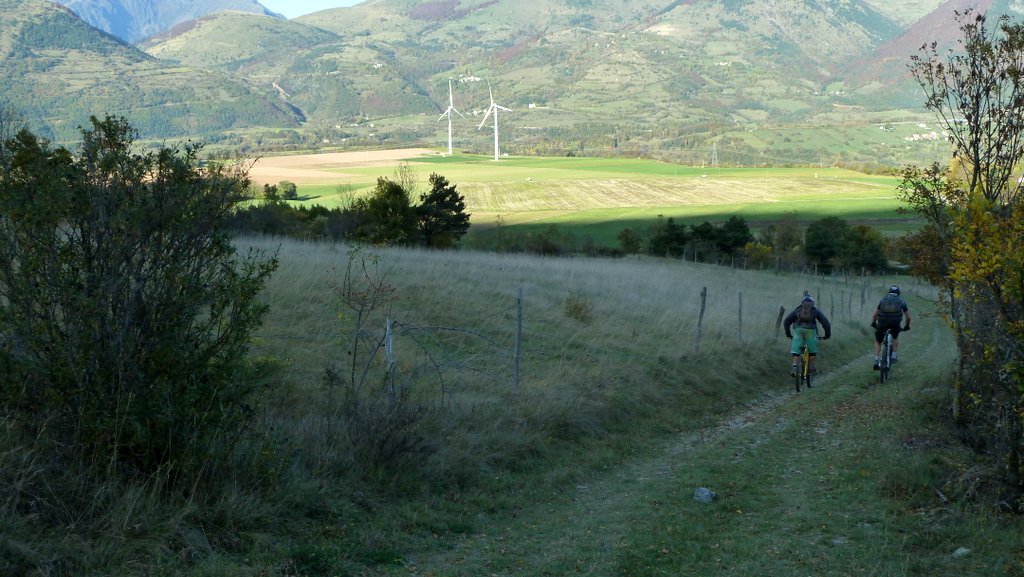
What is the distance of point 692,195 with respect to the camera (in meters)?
113

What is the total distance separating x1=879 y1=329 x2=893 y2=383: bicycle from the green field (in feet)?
166

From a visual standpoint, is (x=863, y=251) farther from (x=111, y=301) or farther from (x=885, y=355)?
(x=111, y=301)

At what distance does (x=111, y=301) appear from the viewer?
6414 millimetres

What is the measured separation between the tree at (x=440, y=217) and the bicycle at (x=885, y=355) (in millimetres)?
33375

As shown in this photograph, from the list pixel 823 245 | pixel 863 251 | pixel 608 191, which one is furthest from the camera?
pixel 608 191

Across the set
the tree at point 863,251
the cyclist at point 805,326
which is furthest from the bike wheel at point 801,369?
the tree at point 863,251

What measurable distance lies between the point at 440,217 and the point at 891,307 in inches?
1419

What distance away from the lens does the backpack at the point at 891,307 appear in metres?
18.0

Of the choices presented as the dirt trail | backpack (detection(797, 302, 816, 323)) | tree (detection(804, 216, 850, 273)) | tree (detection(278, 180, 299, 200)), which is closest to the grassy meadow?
the dirt trail

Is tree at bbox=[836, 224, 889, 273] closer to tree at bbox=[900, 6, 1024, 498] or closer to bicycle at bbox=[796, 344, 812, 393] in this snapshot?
bicycle at bbox=[796, 344, 812, 393]

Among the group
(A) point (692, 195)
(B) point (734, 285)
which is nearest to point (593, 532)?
(B) point (734, 285)

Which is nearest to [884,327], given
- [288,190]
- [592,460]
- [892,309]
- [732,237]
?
[892,309]

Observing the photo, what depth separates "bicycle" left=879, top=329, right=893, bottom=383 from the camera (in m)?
17.4

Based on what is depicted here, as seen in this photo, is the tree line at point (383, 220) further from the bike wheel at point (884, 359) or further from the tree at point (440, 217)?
the bike wheel at point (884, 359)
